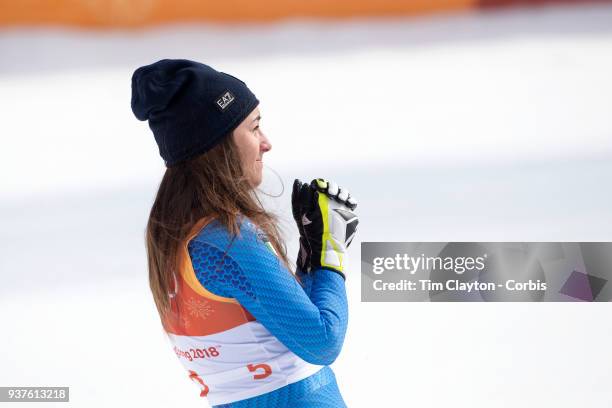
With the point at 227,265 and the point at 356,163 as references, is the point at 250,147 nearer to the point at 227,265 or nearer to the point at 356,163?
the point at 227,265

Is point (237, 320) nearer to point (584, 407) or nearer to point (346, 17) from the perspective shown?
point (584, 407)

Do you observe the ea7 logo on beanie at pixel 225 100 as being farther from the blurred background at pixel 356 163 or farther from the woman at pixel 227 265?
the blurred background at pixel 356 163

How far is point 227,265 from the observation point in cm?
122

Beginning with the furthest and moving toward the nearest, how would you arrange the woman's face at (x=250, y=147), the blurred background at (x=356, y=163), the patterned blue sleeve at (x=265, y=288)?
the blurred background at (x=356, y=163) < the woman's face at (x=250, y=147) < the patterned blue sleeve at (x=265, y=288)

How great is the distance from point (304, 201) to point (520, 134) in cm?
259

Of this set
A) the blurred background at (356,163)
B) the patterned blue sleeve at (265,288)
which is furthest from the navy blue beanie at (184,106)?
the blurred background at (356,163)

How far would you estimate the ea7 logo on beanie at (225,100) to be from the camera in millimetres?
1287

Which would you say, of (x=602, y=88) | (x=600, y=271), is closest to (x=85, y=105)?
(x=602, y=88)

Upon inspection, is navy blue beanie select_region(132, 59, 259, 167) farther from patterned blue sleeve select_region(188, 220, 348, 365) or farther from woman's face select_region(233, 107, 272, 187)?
patterned blue sleeve select_region(188, 220, 348, 365)

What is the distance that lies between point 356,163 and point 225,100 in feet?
7.60

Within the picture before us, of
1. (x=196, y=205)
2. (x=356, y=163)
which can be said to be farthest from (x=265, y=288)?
(x=356, y=163)

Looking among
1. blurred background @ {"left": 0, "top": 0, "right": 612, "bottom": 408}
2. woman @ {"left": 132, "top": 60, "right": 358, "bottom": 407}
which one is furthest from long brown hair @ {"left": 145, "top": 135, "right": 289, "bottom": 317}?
blurred background @ {"left": 0, "top": 0, "right": 612, "bottom": 408}

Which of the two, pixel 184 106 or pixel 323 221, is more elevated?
pixel 184 106

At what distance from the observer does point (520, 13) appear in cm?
523
